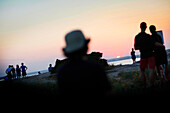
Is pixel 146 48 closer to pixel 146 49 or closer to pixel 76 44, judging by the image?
pixel 146 49

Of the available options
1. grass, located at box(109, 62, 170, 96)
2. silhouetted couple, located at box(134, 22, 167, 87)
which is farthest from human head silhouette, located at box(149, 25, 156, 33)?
grass, located at box(109, 62, 170, 96)

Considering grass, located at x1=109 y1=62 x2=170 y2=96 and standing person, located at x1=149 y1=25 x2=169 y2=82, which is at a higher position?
standing person, located at x1=149 y1=25 x2=169 y2=82

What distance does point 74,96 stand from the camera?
226cm

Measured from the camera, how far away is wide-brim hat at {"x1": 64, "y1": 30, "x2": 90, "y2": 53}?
7.68ft

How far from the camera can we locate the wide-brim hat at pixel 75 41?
7.68 feet

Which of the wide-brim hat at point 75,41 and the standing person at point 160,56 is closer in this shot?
the wide-brim hat at point 75,41

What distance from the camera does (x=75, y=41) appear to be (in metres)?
2.37

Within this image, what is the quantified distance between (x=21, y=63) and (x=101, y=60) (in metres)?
8.60

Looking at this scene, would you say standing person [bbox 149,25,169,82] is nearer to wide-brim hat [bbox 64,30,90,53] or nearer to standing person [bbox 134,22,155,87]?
standing person [bbox 134,22,155,87]

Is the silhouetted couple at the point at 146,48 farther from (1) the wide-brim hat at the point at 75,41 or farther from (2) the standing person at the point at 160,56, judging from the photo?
(1) the wide-brim hat at the point at 75,41

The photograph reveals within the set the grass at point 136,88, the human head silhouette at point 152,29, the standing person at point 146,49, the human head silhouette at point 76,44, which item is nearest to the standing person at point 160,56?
the human head silhouette at point 152,29

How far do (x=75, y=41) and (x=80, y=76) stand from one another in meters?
0.44

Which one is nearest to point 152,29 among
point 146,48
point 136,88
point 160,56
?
point 160,56

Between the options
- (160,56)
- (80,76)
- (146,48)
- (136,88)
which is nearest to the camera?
(80,76)
